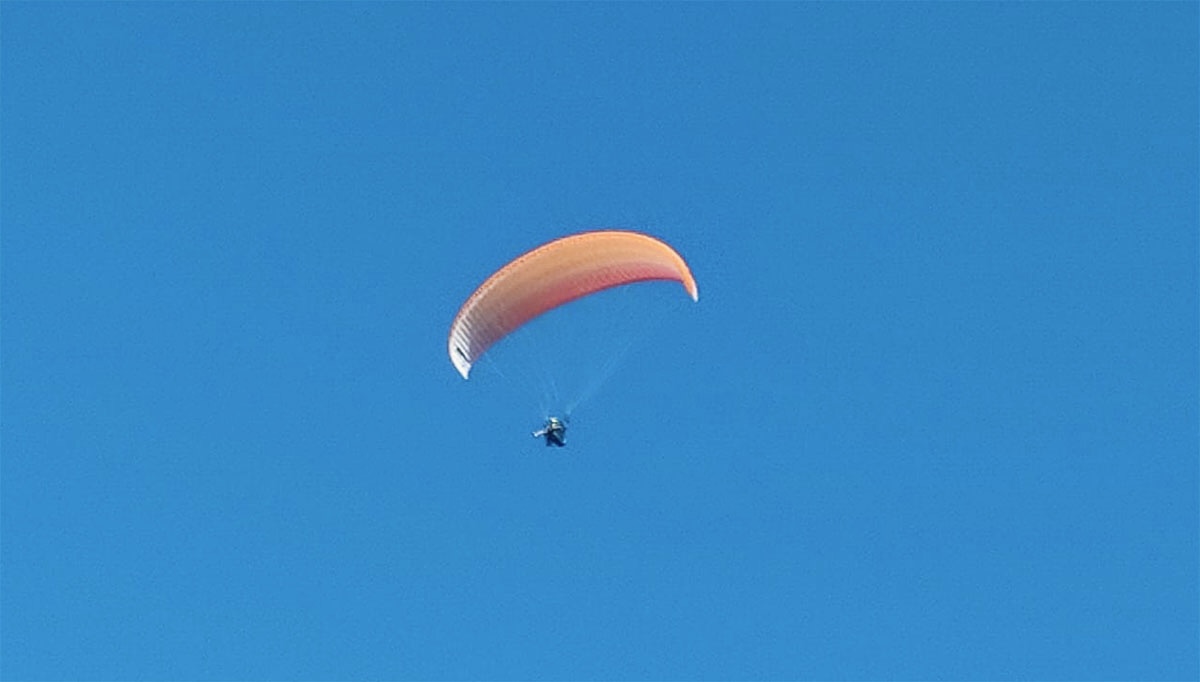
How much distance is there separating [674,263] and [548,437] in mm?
6032

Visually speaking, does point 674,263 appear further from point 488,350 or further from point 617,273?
point 488,350

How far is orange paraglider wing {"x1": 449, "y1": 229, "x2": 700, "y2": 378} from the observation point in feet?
188

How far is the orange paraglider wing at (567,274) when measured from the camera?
57.4m

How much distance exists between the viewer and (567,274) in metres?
57.7

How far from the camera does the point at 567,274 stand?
57656 millimetres

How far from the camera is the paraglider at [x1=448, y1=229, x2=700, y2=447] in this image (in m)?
57.4

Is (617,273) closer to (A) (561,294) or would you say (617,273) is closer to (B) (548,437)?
(A) (561,294)

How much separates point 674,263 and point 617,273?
142 cm

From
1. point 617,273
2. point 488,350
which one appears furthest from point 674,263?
point 488,350

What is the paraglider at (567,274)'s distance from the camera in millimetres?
57406

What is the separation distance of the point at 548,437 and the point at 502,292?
13.9 feet

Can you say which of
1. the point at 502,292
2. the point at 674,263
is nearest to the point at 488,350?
the point at 502,292

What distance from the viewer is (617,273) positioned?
5750 cm
